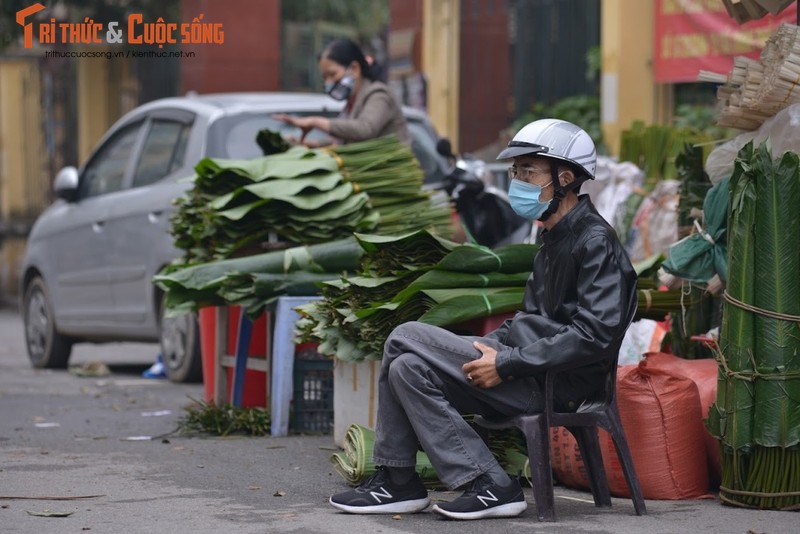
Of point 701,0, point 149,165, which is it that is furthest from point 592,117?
point 149,165

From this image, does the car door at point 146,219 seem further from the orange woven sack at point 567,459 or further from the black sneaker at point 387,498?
the black sneaker at point 387,498

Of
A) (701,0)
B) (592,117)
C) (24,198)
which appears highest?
(701,0)

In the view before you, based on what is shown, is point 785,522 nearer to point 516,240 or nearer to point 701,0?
point 516,240

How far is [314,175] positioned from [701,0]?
5.13m

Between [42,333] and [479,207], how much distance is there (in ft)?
13.1

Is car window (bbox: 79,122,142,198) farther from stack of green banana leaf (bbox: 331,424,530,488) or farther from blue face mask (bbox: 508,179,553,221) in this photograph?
blue face mask (bbox: 508,179,553,221)

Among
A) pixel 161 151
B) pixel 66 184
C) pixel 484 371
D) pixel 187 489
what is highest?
pixel 161 151

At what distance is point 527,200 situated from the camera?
17.2 ft

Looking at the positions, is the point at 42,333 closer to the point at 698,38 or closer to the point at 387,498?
the point at 698,38

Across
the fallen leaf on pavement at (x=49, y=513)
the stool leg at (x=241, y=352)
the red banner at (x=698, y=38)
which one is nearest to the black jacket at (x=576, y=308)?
the fallen leaf on pavement at (x=49, y=513)

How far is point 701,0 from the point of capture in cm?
1164

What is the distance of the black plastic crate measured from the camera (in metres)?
7.29
